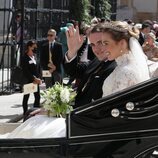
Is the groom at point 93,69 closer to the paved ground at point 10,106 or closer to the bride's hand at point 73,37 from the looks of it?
the bride's hand at point 73,37

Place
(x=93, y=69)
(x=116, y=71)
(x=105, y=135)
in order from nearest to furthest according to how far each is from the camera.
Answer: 1. (x=105, y=135)
2. (x=116, y=71)
3. (x=93, y=69)

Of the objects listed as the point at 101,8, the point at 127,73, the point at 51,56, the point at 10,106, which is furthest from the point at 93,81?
the point at 101,8

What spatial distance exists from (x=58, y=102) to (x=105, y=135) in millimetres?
601

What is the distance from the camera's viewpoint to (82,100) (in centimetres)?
432

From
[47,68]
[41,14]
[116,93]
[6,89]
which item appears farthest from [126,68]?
[41,14]

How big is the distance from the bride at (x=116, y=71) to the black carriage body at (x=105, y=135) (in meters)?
0.16

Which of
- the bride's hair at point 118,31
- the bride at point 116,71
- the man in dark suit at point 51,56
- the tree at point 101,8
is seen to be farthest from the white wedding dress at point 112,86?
the tree at point 101,8

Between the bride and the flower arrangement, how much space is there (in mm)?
81

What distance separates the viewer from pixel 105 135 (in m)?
3.45

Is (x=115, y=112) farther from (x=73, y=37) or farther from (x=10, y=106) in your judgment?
(x=10, y=106)

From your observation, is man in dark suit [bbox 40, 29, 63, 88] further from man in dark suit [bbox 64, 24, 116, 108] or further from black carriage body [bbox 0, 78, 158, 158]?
black carriage body [bbox 0, 78, 158, 158]

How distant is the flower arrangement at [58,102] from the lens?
388 centimetres

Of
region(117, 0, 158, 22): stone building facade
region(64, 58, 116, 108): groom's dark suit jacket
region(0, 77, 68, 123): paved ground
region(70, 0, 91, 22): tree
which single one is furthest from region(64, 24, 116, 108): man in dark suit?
region(117, 0, 158, 22): stone building facade

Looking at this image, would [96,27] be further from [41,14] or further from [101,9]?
[101,9]
